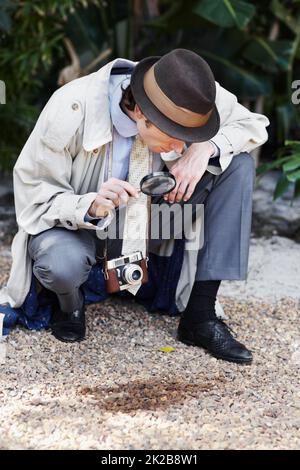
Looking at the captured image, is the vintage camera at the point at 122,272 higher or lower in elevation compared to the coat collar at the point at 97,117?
lower

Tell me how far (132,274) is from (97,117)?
0.54 metres

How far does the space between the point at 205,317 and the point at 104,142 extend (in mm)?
698

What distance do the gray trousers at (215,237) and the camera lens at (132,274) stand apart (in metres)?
0.11

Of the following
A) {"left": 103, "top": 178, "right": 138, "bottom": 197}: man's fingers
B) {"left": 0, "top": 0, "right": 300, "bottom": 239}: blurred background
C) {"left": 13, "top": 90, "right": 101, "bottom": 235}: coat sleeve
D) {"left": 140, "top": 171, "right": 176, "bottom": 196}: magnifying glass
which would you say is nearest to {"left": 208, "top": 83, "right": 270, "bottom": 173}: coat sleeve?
{"left": 140, "top": 171, "right": 176, "bottom": 196}: magnifying glass

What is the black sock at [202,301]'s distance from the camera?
9.62ft

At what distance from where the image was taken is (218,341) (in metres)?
2.89

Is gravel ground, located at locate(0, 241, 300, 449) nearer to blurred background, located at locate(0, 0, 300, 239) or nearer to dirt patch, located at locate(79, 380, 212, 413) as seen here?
dirt patch, located at locate(79, 380, 212, 413)

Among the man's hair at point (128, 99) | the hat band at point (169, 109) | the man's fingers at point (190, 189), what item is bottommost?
the man's fingers at point (190, 189)

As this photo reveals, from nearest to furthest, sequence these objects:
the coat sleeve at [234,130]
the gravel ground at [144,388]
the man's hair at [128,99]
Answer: the gravel ground at [144,388] → the man's hair at [128,99] → the coat sleeve at [234,130]

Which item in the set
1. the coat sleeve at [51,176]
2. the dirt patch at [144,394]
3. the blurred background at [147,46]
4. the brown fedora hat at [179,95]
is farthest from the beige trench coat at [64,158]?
the blurred background at [147,46]

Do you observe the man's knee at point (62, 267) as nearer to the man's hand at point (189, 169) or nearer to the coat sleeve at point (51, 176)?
the coat sleeve at point (51, 176)

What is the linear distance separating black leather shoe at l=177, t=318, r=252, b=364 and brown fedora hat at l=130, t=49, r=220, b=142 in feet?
2.30

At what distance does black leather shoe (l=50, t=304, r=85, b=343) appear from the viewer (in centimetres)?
295
